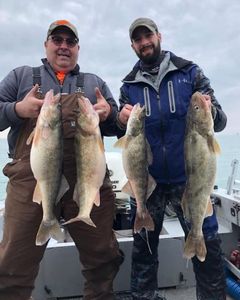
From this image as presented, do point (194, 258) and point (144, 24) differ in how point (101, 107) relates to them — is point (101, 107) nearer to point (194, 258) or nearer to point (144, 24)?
point (144, 24)

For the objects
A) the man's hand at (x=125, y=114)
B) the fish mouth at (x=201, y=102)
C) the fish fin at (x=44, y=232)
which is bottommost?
the fish fin at (x=44, y=232)

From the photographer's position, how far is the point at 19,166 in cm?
366

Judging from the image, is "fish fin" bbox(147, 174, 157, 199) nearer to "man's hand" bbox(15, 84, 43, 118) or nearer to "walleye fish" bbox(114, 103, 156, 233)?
"walleye fish" bbox(114, 103, 156, 233)

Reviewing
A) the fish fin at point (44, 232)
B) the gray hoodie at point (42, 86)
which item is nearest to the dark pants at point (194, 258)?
the gray hoodie at point (42, 86)

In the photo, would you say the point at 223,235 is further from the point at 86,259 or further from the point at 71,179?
the point at 71,179

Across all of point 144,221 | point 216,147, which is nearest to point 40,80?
point 144,221

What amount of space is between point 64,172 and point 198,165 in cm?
132

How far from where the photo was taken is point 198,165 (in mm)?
3428

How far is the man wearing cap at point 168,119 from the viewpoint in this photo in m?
3.86

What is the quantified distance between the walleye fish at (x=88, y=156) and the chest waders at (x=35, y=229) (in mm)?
350

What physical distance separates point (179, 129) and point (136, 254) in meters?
1.51

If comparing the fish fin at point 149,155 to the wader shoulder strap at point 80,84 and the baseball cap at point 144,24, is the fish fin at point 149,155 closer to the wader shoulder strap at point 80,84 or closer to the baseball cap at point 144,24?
the wader shoulder strap at point 80,84

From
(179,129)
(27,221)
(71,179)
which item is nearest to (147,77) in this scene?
(179,129)

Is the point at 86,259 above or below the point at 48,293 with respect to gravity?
above
